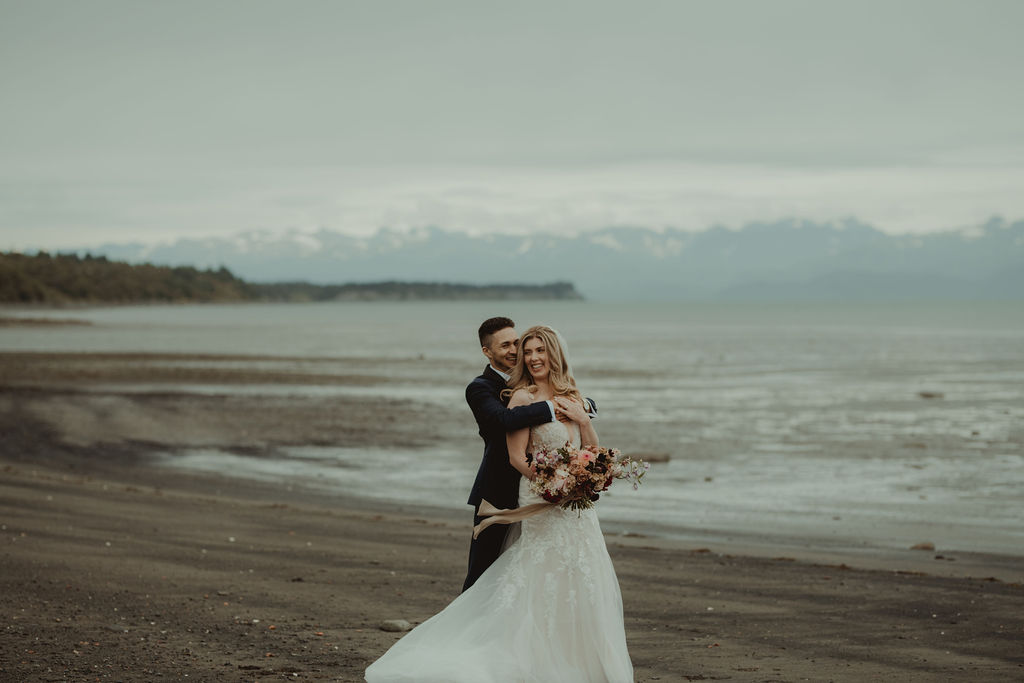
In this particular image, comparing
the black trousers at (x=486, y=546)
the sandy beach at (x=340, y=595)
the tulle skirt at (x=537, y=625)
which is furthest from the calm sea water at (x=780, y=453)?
the tulle skirt at (x=537, y=625)

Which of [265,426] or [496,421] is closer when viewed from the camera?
[496,421]

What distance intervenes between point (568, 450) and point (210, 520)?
8360 millimetres

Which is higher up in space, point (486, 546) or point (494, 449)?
point (494, 449)

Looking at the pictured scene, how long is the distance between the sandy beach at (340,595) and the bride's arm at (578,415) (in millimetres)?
1876

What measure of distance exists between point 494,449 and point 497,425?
0.29 meters

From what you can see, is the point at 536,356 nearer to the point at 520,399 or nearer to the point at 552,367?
the point at 552,367

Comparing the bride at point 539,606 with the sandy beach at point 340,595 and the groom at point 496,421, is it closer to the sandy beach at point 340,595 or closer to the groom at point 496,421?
the groom at point 496,421

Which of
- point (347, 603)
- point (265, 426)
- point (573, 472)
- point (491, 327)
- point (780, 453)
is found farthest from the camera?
point (265, 426)

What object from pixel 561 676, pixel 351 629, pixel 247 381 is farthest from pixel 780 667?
pixel 247 381

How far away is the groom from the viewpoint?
20.0 feet

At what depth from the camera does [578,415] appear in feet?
20.2

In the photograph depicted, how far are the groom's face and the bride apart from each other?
8.9 inches

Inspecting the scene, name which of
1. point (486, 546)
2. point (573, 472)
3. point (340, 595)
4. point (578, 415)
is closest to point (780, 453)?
point (340, 595)

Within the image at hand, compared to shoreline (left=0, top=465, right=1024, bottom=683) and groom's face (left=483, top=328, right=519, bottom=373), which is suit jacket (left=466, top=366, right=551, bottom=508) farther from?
shoreline (left=0, top=465, right=1024, bottom=683)
